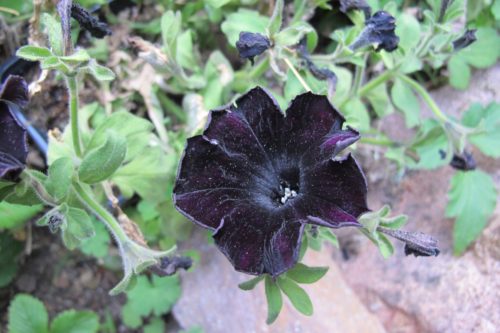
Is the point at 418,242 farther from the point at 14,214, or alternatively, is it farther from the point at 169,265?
the point at 14,214

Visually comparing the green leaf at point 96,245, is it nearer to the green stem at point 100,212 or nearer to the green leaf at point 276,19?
the green stem at point 100,212

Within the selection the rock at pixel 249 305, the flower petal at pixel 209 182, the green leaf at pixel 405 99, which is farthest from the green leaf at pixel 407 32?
the flower petal at pixel 209 182

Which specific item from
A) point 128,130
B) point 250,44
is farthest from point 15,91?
point 250,44

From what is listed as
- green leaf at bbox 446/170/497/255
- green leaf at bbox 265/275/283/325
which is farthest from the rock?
green leaf at bbox 265/275/283/325

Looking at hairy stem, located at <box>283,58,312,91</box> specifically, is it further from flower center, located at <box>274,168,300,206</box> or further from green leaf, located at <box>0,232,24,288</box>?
green leaf, located at <box>0,232,24,288</box>

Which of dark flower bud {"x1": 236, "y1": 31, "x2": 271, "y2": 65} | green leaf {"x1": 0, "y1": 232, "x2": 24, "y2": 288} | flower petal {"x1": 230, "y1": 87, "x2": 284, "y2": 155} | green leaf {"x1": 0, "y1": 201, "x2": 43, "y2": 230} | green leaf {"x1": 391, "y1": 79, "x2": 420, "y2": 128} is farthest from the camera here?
green leaf {"x1": 0, "y1": 232, "x2": 24, "y2": 288}

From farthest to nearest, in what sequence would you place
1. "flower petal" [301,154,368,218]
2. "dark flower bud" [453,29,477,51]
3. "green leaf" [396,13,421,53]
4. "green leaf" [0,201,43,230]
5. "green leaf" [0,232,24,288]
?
"green leaf" [0,232,24,288], "green leaf" [396,13,421,53], "green leaf" [0,201,43,230], "dark flower bud" [453,29,477,51], "flower petal" [301,154,368,218]

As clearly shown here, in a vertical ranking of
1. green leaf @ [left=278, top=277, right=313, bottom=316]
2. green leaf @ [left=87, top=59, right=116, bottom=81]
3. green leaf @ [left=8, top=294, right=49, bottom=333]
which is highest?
green leaf @ [left=87, top=59, right=116, bottom=81]
